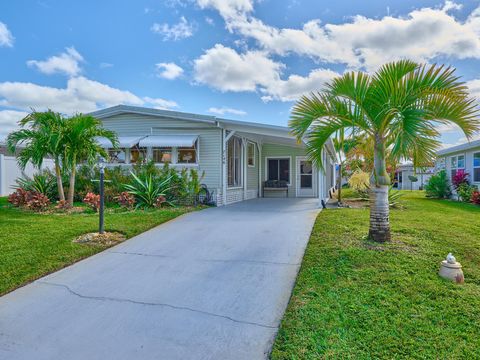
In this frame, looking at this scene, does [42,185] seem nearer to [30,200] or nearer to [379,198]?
[30,200]

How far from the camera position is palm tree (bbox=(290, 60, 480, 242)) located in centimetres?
468

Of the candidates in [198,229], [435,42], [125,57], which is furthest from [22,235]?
[435,42]

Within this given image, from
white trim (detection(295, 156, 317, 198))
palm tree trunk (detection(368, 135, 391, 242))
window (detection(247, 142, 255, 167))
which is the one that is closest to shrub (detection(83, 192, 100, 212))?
window (detection(247, 142, 255, 167))

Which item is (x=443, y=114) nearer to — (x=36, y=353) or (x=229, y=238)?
(x=229, y=238)

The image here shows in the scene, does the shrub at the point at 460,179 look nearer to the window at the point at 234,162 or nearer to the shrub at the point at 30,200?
the window at the point at 234,162

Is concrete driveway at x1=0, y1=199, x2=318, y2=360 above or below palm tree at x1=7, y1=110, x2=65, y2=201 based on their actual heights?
below

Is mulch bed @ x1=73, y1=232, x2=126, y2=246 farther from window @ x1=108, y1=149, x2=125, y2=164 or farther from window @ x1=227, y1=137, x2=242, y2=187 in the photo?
window @ x1=108, y1=149, x2=125, y2=164

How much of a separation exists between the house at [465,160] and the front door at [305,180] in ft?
21.4

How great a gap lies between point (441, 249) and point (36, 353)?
19.4 feet

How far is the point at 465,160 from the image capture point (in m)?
15.0

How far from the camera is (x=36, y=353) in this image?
2623 millimetres

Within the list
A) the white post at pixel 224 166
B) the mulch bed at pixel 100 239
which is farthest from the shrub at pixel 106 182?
the mulch bed at pixel 100 239

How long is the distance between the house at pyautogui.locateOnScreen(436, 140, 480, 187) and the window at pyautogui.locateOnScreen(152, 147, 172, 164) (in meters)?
13.0

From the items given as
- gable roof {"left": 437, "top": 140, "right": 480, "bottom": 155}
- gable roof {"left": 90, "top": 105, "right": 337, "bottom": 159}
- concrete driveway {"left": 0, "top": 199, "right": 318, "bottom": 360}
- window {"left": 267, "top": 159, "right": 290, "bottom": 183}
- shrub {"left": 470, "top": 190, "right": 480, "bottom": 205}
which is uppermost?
gable roof {"left": 90, "top": 105, "right": 337, "bottom": 159}
